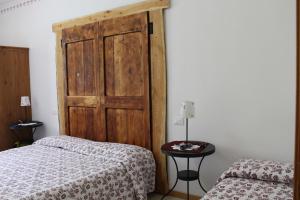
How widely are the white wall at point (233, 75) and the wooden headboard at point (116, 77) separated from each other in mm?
148

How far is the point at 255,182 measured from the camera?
7.82ft

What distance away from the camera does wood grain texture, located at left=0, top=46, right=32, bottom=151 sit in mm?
4520

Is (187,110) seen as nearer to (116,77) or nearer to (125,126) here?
(125,126)

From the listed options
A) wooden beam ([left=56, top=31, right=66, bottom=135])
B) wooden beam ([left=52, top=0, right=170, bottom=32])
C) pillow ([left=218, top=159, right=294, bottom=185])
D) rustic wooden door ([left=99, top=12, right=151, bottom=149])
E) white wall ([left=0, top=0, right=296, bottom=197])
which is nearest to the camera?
pillow ([left=218, top=159, right=294, bottom=185])

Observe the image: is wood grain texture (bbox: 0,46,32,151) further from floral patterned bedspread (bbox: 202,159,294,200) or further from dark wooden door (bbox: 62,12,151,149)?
floral patterned bedspread (bbox: 202,159,294,200)

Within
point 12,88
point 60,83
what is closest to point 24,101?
point 12,88

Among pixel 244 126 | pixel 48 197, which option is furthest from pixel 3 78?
pixel 244 126

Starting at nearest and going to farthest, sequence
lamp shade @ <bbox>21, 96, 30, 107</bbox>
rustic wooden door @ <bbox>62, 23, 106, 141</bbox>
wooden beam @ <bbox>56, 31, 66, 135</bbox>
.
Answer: rustic wooden door @ <bbox>62, 23, 106, 141</bbox>, wooden beam @ <bbox>56, 31, 66, 135</bbox>, lamp shade @ <bbox>21, 96, 30, 107</bbox>

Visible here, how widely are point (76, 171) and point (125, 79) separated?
4.29 feet

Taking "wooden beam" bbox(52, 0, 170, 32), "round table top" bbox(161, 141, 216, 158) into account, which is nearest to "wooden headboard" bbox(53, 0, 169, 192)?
"wooden beam" bbox(52, 0, 170, 32)

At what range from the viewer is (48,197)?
2217mm

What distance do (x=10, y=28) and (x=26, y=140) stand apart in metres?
1.89

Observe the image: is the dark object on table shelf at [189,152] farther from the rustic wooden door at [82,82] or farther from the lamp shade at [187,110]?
the rustic wooden door at [82,82]

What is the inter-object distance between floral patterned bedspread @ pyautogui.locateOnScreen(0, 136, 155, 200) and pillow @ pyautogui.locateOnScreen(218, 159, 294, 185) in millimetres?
920
